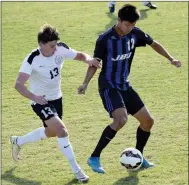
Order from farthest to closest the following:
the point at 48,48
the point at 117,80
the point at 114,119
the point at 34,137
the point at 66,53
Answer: the point at 34,137
the point at 117,80
the point at 66,53
the point at 114,119
the point at 48,48

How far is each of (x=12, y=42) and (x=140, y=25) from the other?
A: 134 inches

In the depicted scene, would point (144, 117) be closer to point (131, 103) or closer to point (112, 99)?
point (131, 103)

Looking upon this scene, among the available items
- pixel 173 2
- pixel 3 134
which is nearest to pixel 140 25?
pixel 173 2

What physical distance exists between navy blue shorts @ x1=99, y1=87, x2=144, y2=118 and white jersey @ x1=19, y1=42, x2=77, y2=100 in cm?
57

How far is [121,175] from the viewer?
6215mm

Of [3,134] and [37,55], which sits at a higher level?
[37,55]

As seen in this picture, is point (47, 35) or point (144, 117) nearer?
point (47, 35)

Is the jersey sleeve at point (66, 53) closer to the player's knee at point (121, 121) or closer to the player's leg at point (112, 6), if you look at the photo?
the player's knee at point (121, 121)

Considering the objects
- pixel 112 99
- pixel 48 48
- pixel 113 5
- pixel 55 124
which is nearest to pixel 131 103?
pixel 112 99

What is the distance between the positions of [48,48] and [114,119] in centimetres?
110

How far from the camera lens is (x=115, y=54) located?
246 inches

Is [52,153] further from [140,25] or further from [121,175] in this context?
[140,25]

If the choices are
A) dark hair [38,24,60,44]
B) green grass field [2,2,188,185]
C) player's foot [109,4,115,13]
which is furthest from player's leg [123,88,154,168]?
player's foot [109,4,115,13]

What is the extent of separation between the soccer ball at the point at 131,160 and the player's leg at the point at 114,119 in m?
0.26
